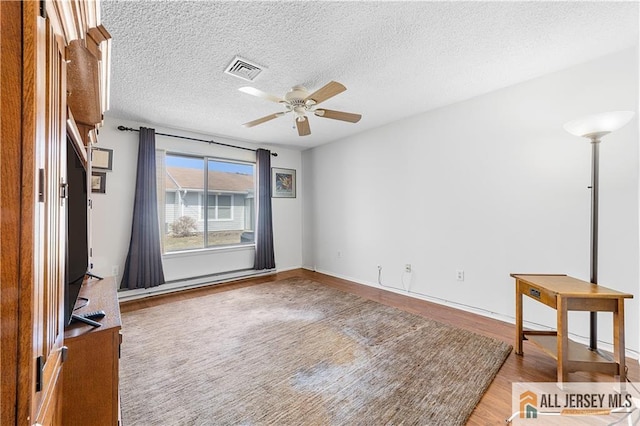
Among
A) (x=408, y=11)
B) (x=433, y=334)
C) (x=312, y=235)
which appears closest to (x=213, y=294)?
(x=312, y=235)

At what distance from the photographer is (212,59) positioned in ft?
7.06

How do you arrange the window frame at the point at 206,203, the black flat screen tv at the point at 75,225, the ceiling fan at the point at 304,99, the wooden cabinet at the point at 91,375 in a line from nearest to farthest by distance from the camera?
1. the wooden cabinet at the point at 91,375
2. the black flat screen tv at the point at 75,225
3. the ceiling fan at the point at 304,99
4. the window frame at the point at 206,203

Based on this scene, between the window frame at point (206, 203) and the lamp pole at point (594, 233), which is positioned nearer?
the lamp pole at point (594, 233)

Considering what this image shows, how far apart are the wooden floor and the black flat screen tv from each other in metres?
2.13

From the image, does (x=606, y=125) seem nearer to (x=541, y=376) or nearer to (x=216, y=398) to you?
(x=541, y=376)

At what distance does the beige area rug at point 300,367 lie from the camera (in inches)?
61.7

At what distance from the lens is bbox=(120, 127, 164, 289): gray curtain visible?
353 centimetres

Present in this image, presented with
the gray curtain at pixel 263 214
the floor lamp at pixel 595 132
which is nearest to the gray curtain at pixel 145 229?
the gray curtain at pixel 263 214

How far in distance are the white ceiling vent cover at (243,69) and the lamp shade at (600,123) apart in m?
2.48

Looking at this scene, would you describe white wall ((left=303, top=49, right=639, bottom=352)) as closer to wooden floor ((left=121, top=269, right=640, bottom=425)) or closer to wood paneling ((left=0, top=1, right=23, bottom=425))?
wooden floor ((left=121, top=269, right=640, bottom=425))

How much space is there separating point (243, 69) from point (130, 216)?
269 centimetres

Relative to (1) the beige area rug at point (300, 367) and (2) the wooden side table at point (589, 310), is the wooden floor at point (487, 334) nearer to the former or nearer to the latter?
(1) the beige area rug at point (300, 367)

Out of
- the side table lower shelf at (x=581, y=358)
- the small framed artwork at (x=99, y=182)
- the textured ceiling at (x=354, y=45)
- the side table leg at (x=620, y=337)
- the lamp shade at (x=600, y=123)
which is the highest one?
the textured ceiling at (x=354, y=45)

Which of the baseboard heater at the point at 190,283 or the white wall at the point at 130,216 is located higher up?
the white wall at the point at 130,216
